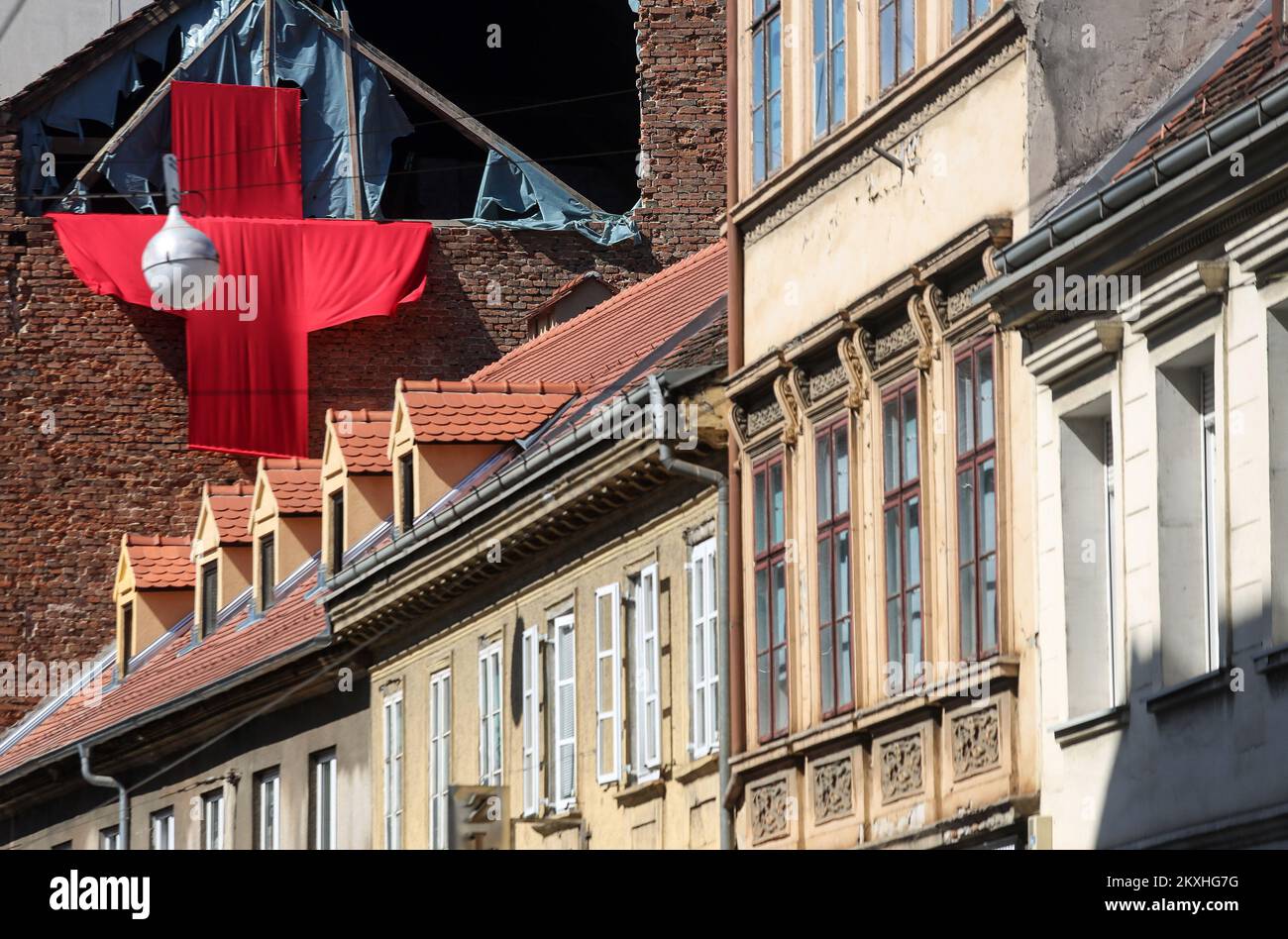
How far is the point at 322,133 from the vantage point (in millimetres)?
42188

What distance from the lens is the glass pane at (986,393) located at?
17.8 m

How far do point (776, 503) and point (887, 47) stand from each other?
3046mm

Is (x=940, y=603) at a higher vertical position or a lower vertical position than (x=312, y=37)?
lower

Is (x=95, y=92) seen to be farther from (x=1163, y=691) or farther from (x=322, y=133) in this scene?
(x=1163, y=691)

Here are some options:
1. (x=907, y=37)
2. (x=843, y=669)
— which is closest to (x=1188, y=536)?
(x=843, y=669)

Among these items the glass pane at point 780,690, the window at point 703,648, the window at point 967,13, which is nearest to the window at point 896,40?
the window at point 967,13

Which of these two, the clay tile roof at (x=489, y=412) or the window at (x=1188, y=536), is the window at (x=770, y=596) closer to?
the window at (x=1188, y=536)

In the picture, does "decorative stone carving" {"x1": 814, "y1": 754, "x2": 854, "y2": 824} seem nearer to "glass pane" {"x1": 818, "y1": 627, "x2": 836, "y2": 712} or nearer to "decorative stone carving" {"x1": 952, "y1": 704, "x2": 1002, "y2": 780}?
"glass pane" {"x1": 818, "y1": 627, "x2": 836, "y2": 712}

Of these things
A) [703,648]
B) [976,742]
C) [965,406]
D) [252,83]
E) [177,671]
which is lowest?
[976,742]

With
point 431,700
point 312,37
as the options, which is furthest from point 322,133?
point 431,700

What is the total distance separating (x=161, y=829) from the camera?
1369 inches

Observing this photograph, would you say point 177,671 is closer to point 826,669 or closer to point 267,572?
point 267,572

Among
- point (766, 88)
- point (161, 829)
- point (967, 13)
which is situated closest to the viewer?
point (967, 13)
